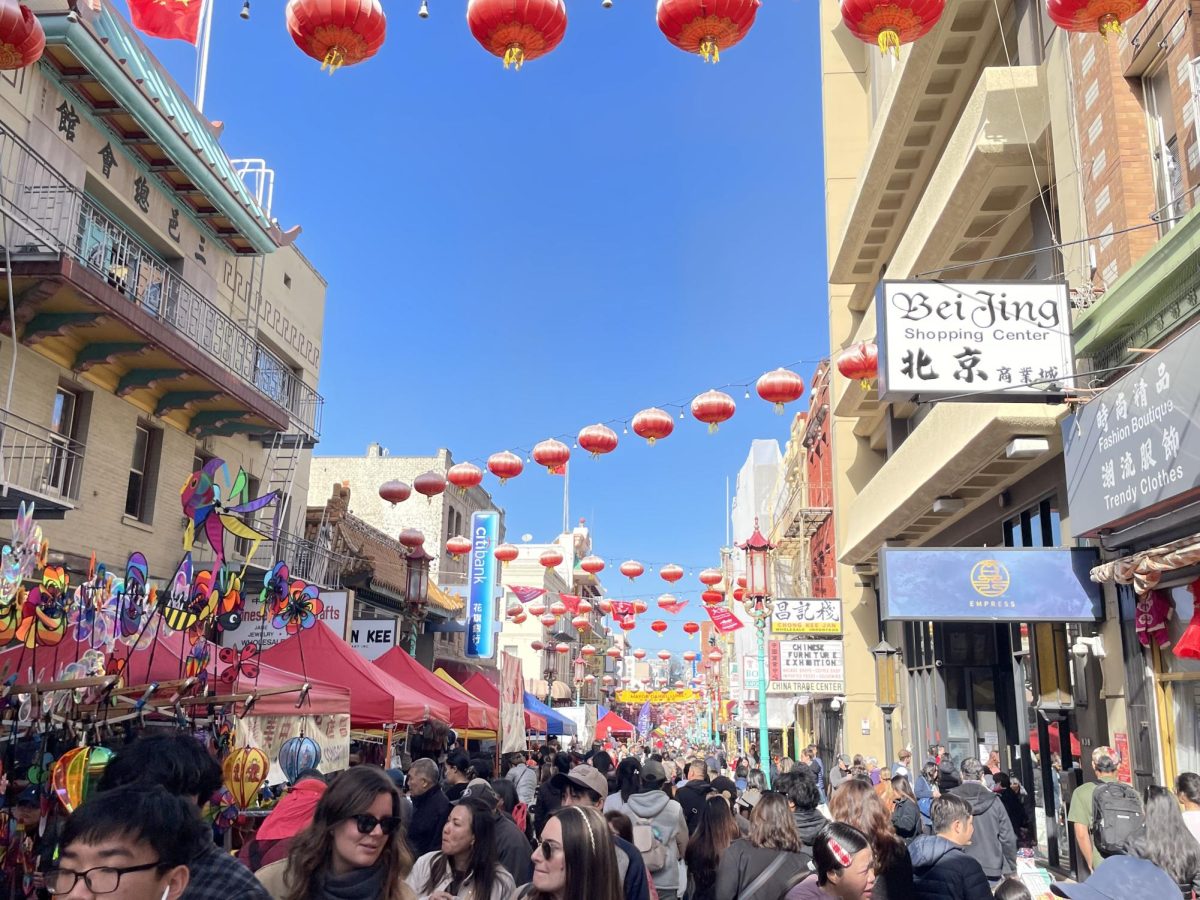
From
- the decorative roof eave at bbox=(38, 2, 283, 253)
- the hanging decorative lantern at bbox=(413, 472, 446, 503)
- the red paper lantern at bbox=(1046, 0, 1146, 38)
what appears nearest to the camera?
the red paper lantern at bbox=(1046, 0, 1146, 38)

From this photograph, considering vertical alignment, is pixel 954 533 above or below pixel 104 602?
above

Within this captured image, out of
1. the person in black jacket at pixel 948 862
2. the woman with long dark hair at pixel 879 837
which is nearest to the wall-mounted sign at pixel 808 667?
the woman with long dark hair at pixel 879 837

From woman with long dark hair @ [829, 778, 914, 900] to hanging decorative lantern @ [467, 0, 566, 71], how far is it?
5.90 m

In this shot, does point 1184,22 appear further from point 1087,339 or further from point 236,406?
point 236,406

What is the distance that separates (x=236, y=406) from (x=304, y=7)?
36.8ft

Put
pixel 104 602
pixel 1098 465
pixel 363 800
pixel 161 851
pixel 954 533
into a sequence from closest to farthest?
pixel 161 851
pixel 363 800
pixel 104 602
pixel 1098 465
pixel 954 533

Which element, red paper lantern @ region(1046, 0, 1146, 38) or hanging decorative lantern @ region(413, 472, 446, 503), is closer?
red paper lantern @ region(1046, 0, 1146, 38)

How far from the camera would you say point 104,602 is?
8.62 m

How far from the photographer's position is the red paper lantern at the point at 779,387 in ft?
51.0

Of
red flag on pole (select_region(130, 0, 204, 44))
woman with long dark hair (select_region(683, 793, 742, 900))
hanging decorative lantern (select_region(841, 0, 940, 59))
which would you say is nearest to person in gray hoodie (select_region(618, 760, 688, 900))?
woman with long dark hair (select_region(683, 793, 742, 900))

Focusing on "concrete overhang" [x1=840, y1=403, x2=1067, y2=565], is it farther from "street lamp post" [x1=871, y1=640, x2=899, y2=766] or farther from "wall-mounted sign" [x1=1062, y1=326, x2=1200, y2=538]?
"street lamp post" [x1=871, y1=640, x2=899, y2=766]

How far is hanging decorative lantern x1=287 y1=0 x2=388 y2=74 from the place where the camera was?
735 centimetres

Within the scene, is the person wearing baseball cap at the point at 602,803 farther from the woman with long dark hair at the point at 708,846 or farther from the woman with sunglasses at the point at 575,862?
the woman with long dark hair at the point at 708,846

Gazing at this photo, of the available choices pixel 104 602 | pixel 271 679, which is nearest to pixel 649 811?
pixel 104 602
